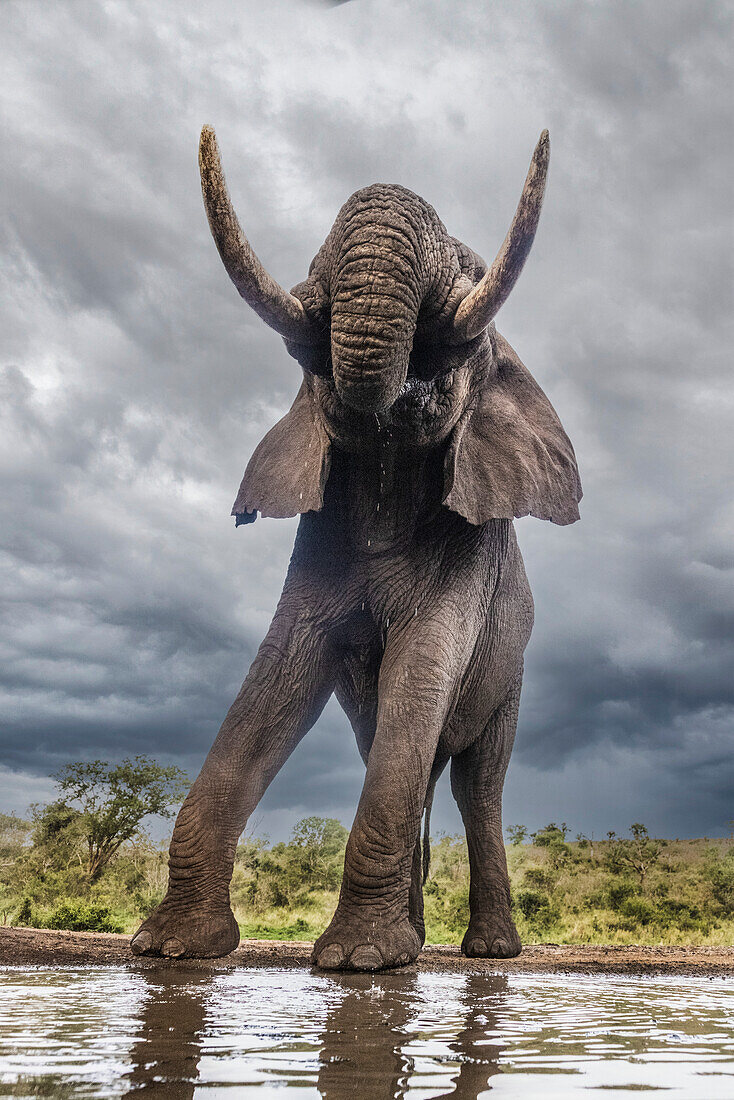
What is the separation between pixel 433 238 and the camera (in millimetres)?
4234

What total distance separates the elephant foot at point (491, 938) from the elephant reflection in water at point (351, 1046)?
3617 mm

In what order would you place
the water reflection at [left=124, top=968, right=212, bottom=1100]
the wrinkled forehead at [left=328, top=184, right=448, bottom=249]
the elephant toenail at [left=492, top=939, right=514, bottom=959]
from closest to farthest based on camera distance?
the water reflection at [left=124, top=968, right=212, bottom=1100] → the wrinkled forehead at [left=328, top=184, right=448, bottom=249] → the elephant toenail at [left=492, top=939, right=514, bottom=959]

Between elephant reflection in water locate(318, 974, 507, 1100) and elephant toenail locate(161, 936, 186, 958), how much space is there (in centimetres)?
160

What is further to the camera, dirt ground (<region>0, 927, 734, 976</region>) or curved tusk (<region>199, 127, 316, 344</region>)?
dirt ground (<region>0, 927, 734, 976</region>)

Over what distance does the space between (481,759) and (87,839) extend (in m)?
9.41

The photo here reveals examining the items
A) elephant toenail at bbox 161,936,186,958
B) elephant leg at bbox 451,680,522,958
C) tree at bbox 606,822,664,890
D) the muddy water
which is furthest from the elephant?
tree at bbox 606,822,664,890

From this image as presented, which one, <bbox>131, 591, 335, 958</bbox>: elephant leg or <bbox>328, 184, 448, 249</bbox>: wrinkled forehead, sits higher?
<bbox>328, 184, 448, 249</bbox>: wrinkled forehead

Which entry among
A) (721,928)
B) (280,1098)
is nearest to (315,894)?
(721,928)

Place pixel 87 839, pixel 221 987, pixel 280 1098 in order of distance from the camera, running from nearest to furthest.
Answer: pixel 280 1098, pixel 221 987, pixel 87 839

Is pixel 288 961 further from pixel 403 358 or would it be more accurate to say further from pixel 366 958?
pixel 403 358

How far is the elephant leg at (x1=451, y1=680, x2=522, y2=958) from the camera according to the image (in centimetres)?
641

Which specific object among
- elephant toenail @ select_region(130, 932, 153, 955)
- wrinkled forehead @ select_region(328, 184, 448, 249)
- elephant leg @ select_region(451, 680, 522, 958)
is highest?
wrinkled forehead @ select_region(328, 184, 448, 249)

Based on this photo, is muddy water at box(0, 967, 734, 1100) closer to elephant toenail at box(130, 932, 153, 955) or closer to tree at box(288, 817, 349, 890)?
elephant toenail at box(130, 932, 153, 955)

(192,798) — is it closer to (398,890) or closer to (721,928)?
(398,890)
